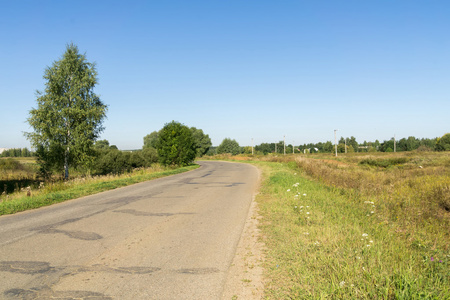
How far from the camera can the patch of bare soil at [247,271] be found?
3.42 metres

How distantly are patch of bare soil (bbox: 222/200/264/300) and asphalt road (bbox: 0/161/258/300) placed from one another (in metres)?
0.13

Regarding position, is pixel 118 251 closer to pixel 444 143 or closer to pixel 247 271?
pixel 247 271

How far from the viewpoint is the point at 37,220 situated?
7.21m

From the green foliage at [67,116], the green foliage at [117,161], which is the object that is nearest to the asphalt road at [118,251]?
the green foliage at [67,116]

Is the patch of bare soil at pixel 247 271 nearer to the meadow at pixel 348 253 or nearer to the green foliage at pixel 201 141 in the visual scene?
the meadow at pixel 348 253

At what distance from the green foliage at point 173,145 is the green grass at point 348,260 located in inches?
1067

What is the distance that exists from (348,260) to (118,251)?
3.98 metres

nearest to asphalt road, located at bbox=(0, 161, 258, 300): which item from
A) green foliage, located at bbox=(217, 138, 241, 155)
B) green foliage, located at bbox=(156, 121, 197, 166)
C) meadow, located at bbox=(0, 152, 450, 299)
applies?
meadow, located at bbox=(0, 152, 450, 299)

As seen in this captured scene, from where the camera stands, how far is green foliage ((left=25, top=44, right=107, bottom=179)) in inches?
846

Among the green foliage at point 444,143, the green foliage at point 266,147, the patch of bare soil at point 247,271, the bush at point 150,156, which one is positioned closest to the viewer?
the patch of bare soil at point 247,271

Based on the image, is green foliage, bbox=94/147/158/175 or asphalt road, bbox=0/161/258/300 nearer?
asphalt road, bbox=0/161/258/300

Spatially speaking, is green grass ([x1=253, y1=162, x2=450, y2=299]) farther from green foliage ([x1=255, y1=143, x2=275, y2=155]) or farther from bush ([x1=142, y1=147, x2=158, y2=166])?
green foliage ([x1=255, y1=143, x2=275, y2=155])

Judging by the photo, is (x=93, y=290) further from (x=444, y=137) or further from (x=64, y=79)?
(x=444, y=137)

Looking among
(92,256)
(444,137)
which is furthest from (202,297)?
(444,137)
